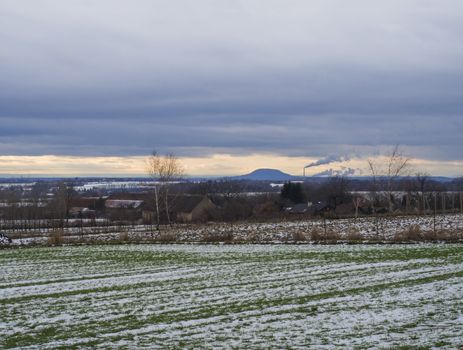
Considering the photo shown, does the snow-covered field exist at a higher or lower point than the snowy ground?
lower

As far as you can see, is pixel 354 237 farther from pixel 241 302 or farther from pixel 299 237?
pixel 241 302

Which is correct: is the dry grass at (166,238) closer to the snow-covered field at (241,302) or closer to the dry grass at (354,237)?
the dry grass at (354,237)

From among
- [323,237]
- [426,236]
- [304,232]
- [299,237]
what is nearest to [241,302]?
[426,236]

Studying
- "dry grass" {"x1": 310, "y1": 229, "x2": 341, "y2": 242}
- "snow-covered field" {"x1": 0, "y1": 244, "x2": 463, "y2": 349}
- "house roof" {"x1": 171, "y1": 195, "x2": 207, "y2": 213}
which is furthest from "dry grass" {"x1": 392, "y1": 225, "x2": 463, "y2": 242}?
"house roof" {"x1": 171, "y1": 195, "x2": 207, "y2": 213}

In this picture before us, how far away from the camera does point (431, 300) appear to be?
50.8 ft

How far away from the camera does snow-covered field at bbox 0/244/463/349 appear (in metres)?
12.2

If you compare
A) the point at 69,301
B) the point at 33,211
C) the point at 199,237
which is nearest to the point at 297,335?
the point at 69,301

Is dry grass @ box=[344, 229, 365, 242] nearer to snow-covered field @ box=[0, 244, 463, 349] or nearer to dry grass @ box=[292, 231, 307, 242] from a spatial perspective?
dry grass @ box=[292, 231, 307, 242]

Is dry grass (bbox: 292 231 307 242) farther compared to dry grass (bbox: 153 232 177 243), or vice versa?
dry grass (bbox: 153 232 177 243)

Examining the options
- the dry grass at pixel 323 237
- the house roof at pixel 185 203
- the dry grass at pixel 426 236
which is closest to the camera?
the dry grass at pixel 426 236

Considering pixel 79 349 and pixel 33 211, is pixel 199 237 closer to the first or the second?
pixel 79 349

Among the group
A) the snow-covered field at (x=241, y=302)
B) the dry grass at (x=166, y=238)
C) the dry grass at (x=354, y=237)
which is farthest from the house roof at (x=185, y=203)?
the snow-covered field at (x=241, y=302)

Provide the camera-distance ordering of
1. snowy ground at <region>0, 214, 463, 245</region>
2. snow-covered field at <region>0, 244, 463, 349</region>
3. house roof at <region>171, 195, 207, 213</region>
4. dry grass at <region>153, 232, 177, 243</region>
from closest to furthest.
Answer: snow-covered field at <region>0, 244, 463, 349</region>, snowy ground at <region>0, 214, 463, 245</region>, dry grass at <region>153, 232, 177, 243</region>, house roof at <region>171, 195, 207, 213</region>

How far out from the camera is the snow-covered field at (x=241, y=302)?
12180 mm
